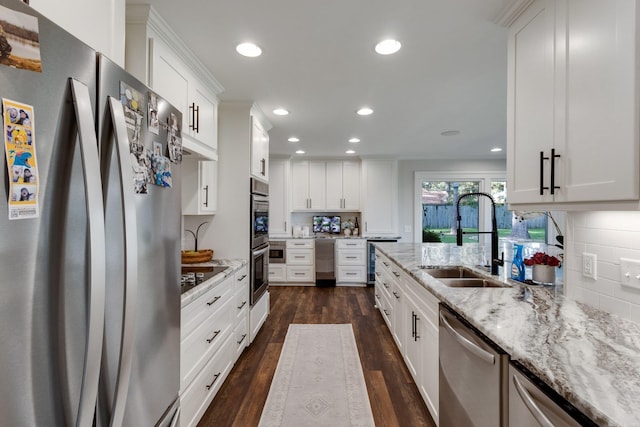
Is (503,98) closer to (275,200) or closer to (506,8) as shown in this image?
(506,8)

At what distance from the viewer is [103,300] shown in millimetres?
668

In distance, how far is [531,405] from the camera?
2.99ft

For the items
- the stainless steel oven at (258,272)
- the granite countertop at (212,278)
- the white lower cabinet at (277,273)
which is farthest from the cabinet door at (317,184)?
the granite countertop at (212,278)

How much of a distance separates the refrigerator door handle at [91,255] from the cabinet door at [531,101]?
1607mm

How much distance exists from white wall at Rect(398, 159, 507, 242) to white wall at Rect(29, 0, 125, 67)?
5.59 m

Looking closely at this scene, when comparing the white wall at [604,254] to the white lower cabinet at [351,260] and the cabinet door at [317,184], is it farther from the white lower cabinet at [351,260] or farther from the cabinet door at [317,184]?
the cabinet door at [317,184]

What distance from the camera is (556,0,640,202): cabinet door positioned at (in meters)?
0.94

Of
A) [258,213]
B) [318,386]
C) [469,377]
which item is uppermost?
[258,213]

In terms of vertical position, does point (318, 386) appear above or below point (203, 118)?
below

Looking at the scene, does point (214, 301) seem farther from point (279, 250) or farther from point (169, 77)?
point (279, 250)

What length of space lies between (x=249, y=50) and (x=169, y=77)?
21.8 inches

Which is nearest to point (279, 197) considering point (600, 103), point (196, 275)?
point (196, 275)

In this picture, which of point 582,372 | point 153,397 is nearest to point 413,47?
point 582,372

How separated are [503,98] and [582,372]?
2777 millimetres
